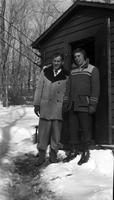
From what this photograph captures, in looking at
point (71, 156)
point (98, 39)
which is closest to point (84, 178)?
point (71, 156)

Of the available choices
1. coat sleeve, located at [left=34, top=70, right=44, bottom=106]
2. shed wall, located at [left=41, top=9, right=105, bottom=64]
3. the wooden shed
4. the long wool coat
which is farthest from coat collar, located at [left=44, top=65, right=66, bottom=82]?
shed wall, located at [left=41, top=9, right=105, bottom=64]

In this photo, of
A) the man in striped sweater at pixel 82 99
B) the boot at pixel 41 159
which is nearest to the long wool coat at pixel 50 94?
the man in striped sweater at pixel 82 99

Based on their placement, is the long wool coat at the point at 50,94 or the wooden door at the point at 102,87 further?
the wooden door at the point at 102,87

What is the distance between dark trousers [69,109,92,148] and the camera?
20.9 ft

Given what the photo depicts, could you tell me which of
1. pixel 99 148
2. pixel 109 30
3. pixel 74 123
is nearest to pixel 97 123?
pixel 99 148

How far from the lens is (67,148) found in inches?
303

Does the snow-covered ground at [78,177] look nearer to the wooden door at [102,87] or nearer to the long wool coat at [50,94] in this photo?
the wooden door at [102,87]

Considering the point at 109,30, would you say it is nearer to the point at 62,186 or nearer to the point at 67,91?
the point at 67,91

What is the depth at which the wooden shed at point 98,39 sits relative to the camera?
23.8ft

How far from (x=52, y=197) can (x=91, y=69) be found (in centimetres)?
274

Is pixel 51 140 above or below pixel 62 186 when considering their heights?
above

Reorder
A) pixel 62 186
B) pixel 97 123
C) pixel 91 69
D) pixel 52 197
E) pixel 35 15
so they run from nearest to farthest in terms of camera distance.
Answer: pixel 52 197 → pixel 62 186 → pixel 91 69 → pixel 97 123 → pixel 35 15

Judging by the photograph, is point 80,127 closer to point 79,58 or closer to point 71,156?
point 71,156

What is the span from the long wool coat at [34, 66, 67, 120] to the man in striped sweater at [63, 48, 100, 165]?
0.12 meters
